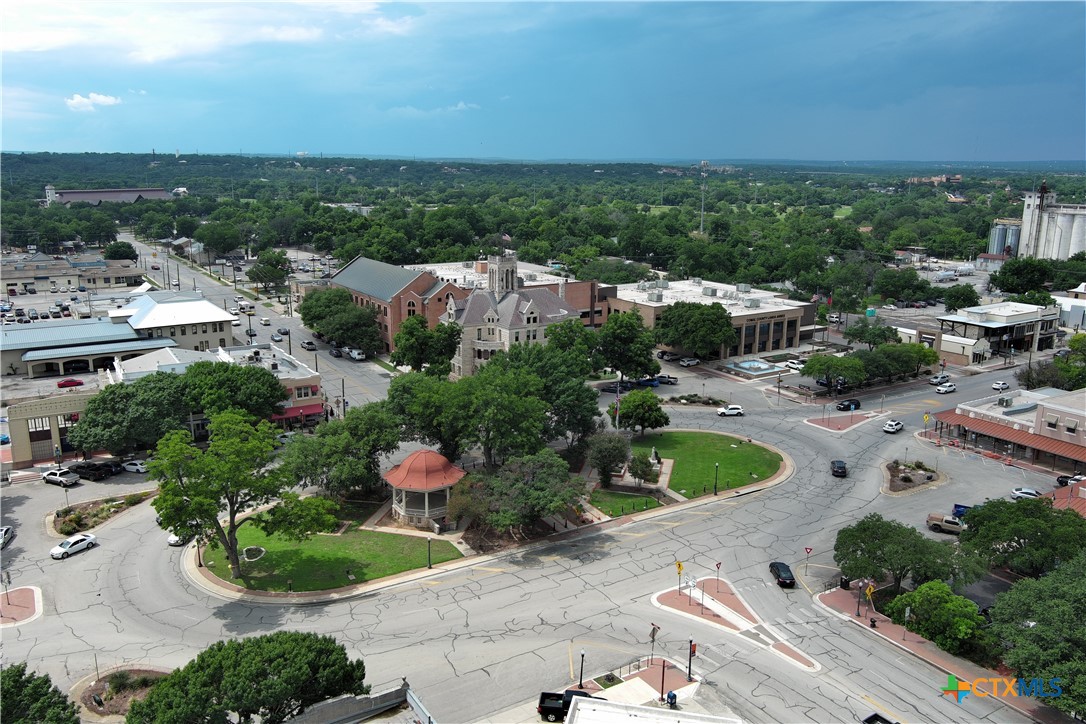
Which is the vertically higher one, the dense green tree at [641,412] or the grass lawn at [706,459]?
the dense green tree at [641,412]

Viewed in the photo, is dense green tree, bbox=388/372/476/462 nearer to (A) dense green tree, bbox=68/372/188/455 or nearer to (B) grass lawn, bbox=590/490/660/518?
(B) grass lawn, bbox=590/490/660/518

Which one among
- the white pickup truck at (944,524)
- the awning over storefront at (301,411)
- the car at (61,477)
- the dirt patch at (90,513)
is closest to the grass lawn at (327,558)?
the dirt patch at (90,513)

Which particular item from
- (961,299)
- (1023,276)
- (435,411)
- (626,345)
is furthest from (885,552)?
(1023,276)

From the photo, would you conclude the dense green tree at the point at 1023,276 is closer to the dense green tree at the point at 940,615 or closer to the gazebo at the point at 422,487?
the dense green tree at the point at 940,615

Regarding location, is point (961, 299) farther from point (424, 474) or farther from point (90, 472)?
point (90, 472)

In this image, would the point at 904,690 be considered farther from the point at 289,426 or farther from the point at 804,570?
the point at 289,426

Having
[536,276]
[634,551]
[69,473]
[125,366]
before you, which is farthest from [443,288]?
[634,551]
